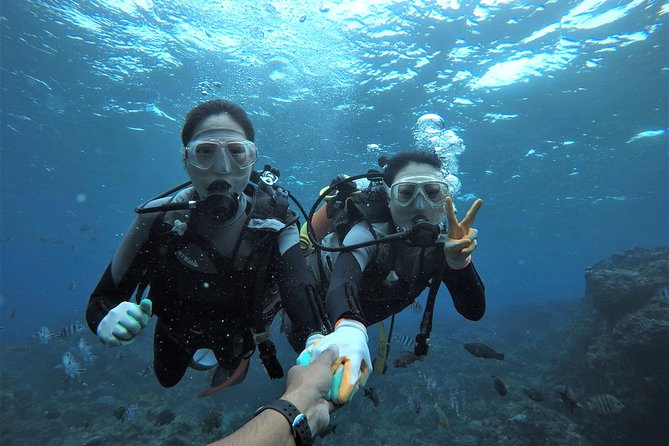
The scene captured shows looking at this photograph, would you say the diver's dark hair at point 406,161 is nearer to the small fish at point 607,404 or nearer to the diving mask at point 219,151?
the diving mask at point 219,151

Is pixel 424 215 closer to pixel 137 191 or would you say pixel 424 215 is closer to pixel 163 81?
pixel 163 81

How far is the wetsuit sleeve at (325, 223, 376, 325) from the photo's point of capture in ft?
8.67

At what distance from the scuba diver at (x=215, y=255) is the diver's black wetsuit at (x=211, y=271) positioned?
0.01 meters

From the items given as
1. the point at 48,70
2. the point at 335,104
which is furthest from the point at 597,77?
the point at 48,70

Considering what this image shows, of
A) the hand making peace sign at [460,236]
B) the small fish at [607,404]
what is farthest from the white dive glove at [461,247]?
the small fish at [607,404]

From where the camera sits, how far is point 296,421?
1.55 meters

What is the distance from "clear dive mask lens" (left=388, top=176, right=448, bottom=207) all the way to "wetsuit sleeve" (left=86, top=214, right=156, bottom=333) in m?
2.77

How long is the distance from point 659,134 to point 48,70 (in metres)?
35.1

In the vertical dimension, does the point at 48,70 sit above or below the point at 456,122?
above

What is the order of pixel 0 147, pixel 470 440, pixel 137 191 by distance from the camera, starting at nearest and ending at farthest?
pixel 470 440 < pixel 0 147 < pixel 137 191

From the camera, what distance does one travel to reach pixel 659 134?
19422 millimetres

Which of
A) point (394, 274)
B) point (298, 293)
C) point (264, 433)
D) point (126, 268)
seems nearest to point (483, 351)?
point (394, 274)

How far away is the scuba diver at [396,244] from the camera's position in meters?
3.16

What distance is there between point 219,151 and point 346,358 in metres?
2.46
